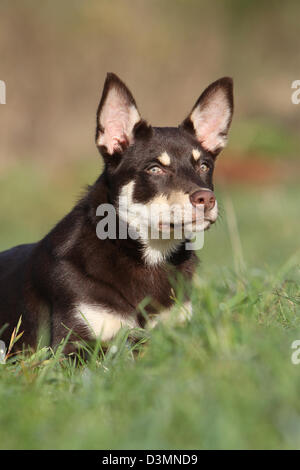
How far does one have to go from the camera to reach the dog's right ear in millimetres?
3852

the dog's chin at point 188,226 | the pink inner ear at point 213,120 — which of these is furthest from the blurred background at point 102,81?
the dog's chin at point 188,226

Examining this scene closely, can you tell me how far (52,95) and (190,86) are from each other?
496 cm

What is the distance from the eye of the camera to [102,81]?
71.2ft

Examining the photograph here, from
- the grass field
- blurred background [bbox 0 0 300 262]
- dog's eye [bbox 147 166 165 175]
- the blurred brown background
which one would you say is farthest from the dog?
the blurred brown background

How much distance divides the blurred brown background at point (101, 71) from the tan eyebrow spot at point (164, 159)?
13.8 m

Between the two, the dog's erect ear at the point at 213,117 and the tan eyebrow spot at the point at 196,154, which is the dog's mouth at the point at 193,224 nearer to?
the tan eyebrow spot at the point at 196,154

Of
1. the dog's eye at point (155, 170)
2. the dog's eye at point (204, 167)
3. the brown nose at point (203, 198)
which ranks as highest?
the dog's eye at point (204, 167)

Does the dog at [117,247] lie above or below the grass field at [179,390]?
above

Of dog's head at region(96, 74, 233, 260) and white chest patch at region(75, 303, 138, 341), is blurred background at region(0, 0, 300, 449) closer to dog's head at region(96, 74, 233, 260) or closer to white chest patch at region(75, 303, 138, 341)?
white chest patch at region(75, 303, 138, 341)

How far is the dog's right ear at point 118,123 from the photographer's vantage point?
3852 mm

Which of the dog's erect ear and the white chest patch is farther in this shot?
the dog's erect ear

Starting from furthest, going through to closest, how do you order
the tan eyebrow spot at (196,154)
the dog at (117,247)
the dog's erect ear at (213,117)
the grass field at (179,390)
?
the dog's erect ear at (213,117)
the tan eyebrow spot at (196,154)
the dog at (117,247)
the grass field at (179,390)

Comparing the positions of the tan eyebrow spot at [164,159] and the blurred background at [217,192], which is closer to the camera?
the blurred background at [217,192]

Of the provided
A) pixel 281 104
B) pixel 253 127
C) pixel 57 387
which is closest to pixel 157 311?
pixel 57 387
